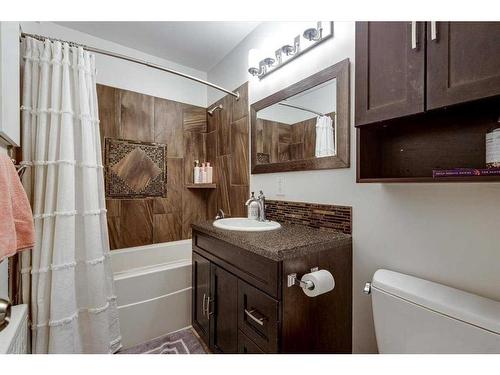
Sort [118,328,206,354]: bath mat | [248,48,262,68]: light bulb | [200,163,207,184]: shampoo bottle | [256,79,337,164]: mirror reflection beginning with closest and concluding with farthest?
[256,79,337,164]: mirror reflection
[118,328,206,354]: bath mat
[248,48,262,68]: light bulb
[200,163,207,184]: shampoo bottle

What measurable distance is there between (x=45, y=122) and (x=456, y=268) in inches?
83.0

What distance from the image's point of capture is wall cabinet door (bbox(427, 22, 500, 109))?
2.02ft

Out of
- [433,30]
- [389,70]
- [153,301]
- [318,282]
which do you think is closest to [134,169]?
[153,301]

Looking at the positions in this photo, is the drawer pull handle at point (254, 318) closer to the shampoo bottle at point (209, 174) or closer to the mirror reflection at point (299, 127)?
the mirror reflection at point (299, 127)

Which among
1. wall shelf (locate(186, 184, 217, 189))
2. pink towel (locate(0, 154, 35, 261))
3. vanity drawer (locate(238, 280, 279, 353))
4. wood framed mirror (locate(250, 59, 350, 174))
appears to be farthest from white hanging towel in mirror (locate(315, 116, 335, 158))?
pink towel (locate(0, 154, 35, 261))

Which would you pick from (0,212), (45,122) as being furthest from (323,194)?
(45,122)

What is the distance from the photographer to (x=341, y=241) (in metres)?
1.13

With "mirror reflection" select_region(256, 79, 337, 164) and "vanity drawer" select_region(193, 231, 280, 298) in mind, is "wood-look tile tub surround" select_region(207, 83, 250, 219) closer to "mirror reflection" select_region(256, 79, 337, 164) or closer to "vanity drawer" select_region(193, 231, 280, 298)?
"mirror reflection" select_region(256, 79, 337, 164)

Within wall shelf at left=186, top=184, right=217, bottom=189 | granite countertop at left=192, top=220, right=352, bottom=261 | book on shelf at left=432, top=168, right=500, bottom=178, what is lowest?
granite countertop at left=192, top=220, right=352, bottom=261

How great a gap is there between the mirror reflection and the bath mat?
55.2 inches

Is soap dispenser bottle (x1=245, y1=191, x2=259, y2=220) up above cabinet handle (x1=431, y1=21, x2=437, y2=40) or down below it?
below

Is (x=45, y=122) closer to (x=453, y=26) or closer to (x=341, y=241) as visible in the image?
(x=341, y=241)

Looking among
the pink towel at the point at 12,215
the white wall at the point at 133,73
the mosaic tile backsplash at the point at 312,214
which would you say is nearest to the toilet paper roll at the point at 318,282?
the mosaic tile backsplash at the point at 312,214

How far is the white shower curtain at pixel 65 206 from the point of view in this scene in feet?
4.18
